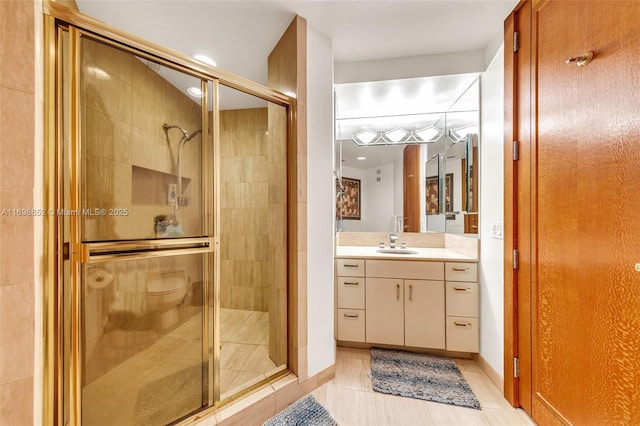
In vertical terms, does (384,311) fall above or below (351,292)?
below

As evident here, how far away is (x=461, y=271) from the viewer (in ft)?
6.42

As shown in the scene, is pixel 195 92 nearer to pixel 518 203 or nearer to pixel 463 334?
pixel 518 203

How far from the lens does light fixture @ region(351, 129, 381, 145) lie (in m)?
2.67

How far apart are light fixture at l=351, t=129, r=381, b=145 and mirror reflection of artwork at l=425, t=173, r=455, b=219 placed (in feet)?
2.36

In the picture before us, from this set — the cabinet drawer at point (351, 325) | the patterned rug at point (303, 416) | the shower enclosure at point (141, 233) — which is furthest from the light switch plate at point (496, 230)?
the patterned rug at point (303, 416)

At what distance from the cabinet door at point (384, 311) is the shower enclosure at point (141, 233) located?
801 millimetres

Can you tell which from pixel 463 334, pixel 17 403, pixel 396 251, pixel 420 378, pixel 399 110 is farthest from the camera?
pixel 399 110

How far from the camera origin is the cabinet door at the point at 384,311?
203cm

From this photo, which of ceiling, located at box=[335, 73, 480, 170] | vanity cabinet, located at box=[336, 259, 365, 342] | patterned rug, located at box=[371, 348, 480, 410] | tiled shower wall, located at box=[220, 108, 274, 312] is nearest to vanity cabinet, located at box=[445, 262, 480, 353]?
patterned rug, located at box=[371, 348, 480, 410]

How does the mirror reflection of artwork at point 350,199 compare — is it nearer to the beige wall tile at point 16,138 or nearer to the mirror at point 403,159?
the mirror at point 403,159

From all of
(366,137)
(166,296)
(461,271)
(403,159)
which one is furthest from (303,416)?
(366,137)

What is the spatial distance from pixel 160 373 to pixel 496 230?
2265mm

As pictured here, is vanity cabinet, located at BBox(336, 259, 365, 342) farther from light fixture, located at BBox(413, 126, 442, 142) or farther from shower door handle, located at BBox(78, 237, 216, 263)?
light fixture, located at BBox(413, 126, 442, 142)

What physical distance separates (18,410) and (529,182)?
2.47m
